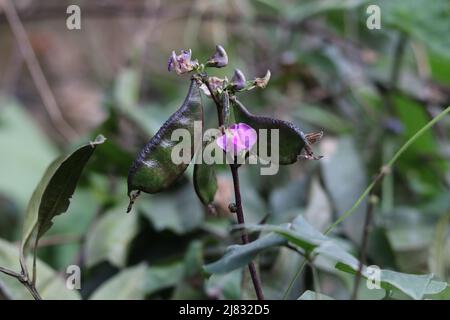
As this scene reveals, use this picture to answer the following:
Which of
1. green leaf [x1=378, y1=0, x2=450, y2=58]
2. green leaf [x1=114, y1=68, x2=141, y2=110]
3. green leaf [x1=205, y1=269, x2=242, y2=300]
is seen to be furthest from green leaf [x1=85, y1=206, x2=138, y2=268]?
green leaf [x1=378, y1=0, x2=450, y2=58]

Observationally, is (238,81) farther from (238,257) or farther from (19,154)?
(19,154)

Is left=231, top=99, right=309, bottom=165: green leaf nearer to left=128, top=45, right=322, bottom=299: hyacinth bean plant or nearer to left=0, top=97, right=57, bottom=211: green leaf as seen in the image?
left=128, top=45, right=322, bottom=299: hyacinth bean plant

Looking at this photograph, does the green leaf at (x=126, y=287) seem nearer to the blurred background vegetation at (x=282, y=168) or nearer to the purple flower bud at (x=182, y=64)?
the blurred background vegetation at (x=282, y=168)

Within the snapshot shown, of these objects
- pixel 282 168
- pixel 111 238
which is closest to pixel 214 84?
pixel 111 238

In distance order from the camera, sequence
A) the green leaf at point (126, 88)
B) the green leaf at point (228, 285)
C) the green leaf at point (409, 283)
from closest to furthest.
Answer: the green leaf at point (409, 283) < the green leaf at point (228, 285) < the green leaf at point (126, 88)

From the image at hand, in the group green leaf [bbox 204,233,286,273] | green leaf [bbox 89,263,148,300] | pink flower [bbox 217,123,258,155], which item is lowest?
green leaf [bbox 89,263,148,300]

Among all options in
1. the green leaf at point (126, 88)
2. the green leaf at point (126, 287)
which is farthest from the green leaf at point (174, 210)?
the green leaf at point (126, 88)

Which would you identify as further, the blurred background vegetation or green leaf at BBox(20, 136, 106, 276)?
the blurred background vegetation
